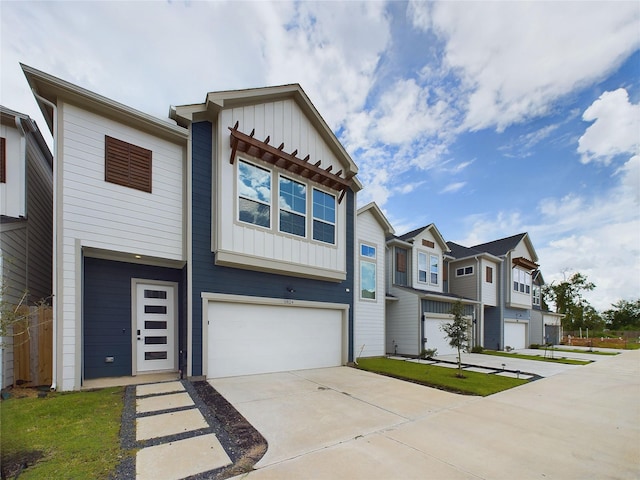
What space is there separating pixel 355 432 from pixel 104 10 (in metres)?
10.5

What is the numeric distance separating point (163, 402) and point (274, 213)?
16.7ft

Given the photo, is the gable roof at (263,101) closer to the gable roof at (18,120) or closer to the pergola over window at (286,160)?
the pergola over window at (286,160)

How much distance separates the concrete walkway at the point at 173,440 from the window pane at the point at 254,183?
16.2 ft

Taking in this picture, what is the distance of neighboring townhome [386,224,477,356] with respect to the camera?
14.1 meters

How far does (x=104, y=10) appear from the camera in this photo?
7.31 m

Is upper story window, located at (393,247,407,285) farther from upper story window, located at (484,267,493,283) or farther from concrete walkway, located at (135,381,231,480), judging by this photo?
concrete walkway, located at (135,381,231,480)

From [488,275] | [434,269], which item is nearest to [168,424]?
[434,269]

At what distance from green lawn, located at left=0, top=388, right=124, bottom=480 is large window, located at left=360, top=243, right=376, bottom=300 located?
914cm

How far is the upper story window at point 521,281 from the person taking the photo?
20.6 metres

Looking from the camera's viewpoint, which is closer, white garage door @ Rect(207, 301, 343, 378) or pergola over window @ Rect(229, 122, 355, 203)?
white garage door @ Rect(207, 301, 343, 378)

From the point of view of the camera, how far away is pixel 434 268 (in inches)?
675

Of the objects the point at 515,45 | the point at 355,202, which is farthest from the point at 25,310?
the point at 515,45

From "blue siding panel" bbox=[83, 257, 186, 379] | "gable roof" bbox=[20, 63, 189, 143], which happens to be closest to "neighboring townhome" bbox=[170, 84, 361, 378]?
"gable roof" bbox=[20, 63, 189, 143]

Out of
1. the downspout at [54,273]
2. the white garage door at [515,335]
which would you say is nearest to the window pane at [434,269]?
the white garage door at [515,335]
